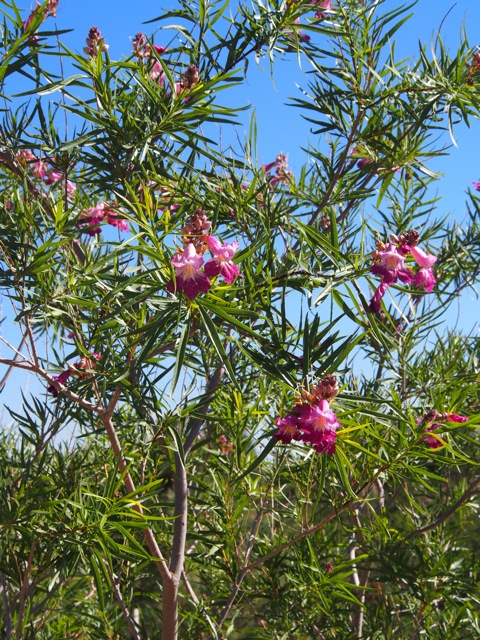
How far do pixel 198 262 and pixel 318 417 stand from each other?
0.95 ft

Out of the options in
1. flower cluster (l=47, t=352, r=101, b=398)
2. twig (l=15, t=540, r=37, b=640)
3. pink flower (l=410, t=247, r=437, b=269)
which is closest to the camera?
pink flower (l=410, t=247, r=437, b=269)

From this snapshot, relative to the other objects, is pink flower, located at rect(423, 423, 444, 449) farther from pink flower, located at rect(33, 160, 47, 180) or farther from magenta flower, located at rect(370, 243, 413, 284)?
pink flower, located at rect(33, 160, 47, 180)

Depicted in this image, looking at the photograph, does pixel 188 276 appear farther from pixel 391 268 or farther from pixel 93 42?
pixel 93 42

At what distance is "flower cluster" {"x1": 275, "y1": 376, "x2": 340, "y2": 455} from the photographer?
102 centimetres

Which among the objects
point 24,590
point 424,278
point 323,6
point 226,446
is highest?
point 323,6

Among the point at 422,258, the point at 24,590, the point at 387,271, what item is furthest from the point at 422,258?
the point at 24,590

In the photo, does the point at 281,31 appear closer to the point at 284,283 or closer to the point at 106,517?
the point at 284,283

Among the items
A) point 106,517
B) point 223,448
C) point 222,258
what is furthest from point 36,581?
point 222,258

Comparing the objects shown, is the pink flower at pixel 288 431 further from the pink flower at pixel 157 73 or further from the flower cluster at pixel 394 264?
the pink flower at pixel 157 73

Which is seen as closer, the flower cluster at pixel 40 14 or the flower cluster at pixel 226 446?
the flower cluster at pixel 40 14

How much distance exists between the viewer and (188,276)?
0.97m

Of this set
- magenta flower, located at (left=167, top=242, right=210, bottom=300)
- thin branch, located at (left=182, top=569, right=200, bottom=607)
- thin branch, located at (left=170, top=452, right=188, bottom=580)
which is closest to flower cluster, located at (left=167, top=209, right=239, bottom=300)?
magenta flower, located at (left=167, top=242, right=210, bottom=300)

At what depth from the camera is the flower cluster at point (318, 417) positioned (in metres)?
1.02

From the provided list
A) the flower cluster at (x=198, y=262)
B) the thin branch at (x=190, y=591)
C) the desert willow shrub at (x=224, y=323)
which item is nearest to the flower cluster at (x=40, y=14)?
the desert willow shrub at (x=224, y=323)
